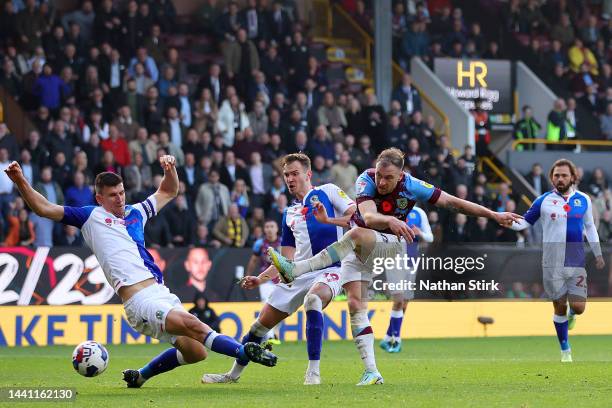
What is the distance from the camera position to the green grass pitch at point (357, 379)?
9586 millimetres

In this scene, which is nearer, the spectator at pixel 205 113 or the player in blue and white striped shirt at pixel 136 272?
the player in blue and white striped shirt at pixel 136 272

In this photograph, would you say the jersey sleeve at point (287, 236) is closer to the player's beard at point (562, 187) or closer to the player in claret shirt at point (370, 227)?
the player in claret shirt at point (370, 227)

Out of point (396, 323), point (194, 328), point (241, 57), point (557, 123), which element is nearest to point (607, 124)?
point (557, 123)

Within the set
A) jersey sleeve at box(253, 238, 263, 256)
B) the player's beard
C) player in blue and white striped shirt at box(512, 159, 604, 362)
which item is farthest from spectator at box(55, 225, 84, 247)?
the player's beard

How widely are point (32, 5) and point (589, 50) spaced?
49.6 feet

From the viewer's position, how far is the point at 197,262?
2062cm

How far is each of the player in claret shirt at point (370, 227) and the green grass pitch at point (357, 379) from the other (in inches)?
22.2

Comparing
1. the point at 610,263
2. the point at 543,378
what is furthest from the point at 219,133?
Answer: the point at 543,378

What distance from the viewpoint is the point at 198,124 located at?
23.7 meters

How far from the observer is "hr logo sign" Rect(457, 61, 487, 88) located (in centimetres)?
2972

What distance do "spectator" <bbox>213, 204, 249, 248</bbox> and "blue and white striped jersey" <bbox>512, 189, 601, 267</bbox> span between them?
279 inches

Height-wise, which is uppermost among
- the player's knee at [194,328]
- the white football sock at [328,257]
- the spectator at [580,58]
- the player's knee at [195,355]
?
the spectator at [580,58]

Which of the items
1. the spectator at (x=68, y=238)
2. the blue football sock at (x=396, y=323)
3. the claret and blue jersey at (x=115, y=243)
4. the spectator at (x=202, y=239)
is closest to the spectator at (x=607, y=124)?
the spectator at (x=202, y=239)

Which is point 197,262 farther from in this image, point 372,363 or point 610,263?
point 372,363
